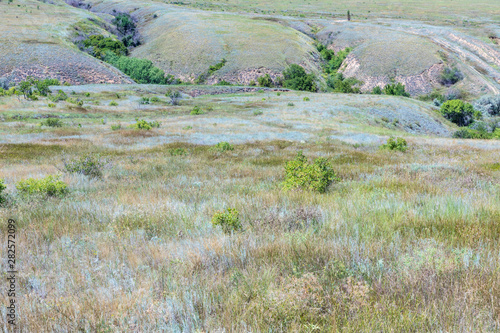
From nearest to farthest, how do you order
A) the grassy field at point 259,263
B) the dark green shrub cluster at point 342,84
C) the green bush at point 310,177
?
1. the grassy field at point 259,263
2. the green bush at point 310,177
3. the dark green shrub cluster at point 342,84

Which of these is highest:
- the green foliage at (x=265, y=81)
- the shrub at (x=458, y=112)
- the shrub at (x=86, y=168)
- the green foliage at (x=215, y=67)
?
the green foliage at (x=215, y=67)

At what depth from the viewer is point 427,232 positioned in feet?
11.0

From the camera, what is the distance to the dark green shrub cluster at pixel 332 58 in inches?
4594

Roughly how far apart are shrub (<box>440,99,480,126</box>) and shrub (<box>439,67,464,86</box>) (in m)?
34.1

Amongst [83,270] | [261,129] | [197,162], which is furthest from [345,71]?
[83,270]

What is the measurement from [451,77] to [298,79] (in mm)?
48877

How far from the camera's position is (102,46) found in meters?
110

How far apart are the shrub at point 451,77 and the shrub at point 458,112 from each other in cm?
3407

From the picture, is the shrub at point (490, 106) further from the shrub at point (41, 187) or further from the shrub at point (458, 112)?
the shrub at point (41, 187)

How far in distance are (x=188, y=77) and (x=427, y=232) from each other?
4033 inches

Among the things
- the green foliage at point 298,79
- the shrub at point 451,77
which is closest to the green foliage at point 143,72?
the green foliage at point 298,79

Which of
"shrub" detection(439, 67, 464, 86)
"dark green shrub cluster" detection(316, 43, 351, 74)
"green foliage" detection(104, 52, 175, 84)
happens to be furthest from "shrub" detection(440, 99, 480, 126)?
"green foliage" detection(104, 52, 175, 84)

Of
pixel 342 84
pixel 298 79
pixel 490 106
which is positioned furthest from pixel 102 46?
pixel 490 106

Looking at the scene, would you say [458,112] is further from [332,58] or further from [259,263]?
[259,263]
